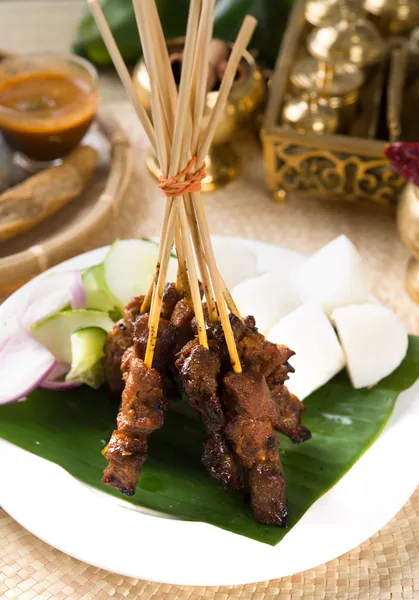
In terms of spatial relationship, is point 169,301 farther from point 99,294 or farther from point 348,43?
point 348,43

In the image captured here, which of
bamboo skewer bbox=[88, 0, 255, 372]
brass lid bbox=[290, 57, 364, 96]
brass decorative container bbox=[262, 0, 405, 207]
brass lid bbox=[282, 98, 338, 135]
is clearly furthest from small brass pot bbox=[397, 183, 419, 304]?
bamboo skewer bbox=[88, 0, 255, 372]

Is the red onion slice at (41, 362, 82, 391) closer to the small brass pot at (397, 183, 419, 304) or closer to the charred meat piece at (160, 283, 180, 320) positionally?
the charred meat piece at (160, 283, 180, 320)

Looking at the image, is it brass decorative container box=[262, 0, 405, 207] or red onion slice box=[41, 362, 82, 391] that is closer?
red onion slice box=[41, 362, 82, 391]

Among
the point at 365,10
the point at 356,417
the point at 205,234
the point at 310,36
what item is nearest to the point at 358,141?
the point at 310,36

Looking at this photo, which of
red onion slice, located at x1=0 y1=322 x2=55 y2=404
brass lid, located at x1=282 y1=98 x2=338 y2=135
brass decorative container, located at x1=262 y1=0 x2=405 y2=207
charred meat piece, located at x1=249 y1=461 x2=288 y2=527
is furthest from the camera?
brass lid, located at x1=282 y1=98 x2=338 y2=135

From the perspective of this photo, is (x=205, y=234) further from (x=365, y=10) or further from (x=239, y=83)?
(x=365, y=10)

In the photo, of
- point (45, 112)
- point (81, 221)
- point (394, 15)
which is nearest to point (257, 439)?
point (81, 221)

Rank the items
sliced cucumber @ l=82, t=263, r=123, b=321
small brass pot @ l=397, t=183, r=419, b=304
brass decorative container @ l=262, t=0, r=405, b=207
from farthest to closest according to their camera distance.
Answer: brass decorative container @ l=262, t=0, r=405, b=207 < small brass pot @ l=397, t=183, r=419, b=304 < sliced cucumber @ l=82, t=263, r=123, b=321
